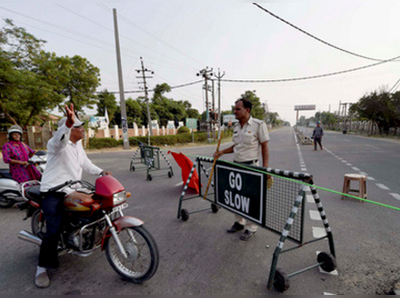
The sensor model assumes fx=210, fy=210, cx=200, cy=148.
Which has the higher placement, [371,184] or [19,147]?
[19,147]

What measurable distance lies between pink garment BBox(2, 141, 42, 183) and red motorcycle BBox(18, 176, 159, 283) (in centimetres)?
250

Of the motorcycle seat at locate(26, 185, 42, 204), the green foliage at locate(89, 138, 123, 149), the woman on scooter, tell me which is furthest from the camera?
the green foliage at locate(89, 138, 123, 149)

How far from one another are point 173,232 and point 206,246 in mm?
662

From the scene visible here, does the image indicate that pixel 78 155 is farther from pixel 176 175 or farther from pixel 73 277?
pixel 176 175

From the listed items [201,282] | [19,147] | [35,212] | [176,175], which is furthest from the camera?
[176,175]

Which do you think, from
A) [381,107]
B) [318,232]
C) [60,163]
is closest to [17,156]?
[60,163]

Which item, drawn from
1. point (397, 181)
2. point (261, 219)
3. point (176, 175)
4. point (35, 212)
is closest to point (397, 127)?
point (397, 181)

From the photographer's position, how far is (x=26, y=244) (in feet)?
10.2

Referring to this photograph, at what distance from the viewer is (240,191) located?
286 cm

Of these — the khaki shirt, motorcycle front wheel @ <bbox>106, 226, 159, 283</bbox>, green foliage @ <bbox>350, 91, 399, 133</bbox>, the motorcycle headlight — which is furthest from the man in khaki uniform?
green foliage @ <bbox>350, 91, 399, 133</bbox>

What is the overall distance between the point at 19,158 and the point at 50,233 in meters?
3.07

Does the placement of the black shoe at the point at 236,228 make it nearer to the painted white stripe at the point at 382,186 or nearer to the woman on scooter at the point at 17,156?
the woman on scooter at the point at 17,156

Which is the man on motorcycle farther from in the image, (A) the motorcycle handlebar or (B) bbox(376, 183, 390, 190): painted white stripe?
(B) bbox(376, 183, 390, 190): painted white stripe

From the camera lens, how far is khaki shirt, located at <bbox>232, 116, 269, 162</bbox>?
3076 mm
